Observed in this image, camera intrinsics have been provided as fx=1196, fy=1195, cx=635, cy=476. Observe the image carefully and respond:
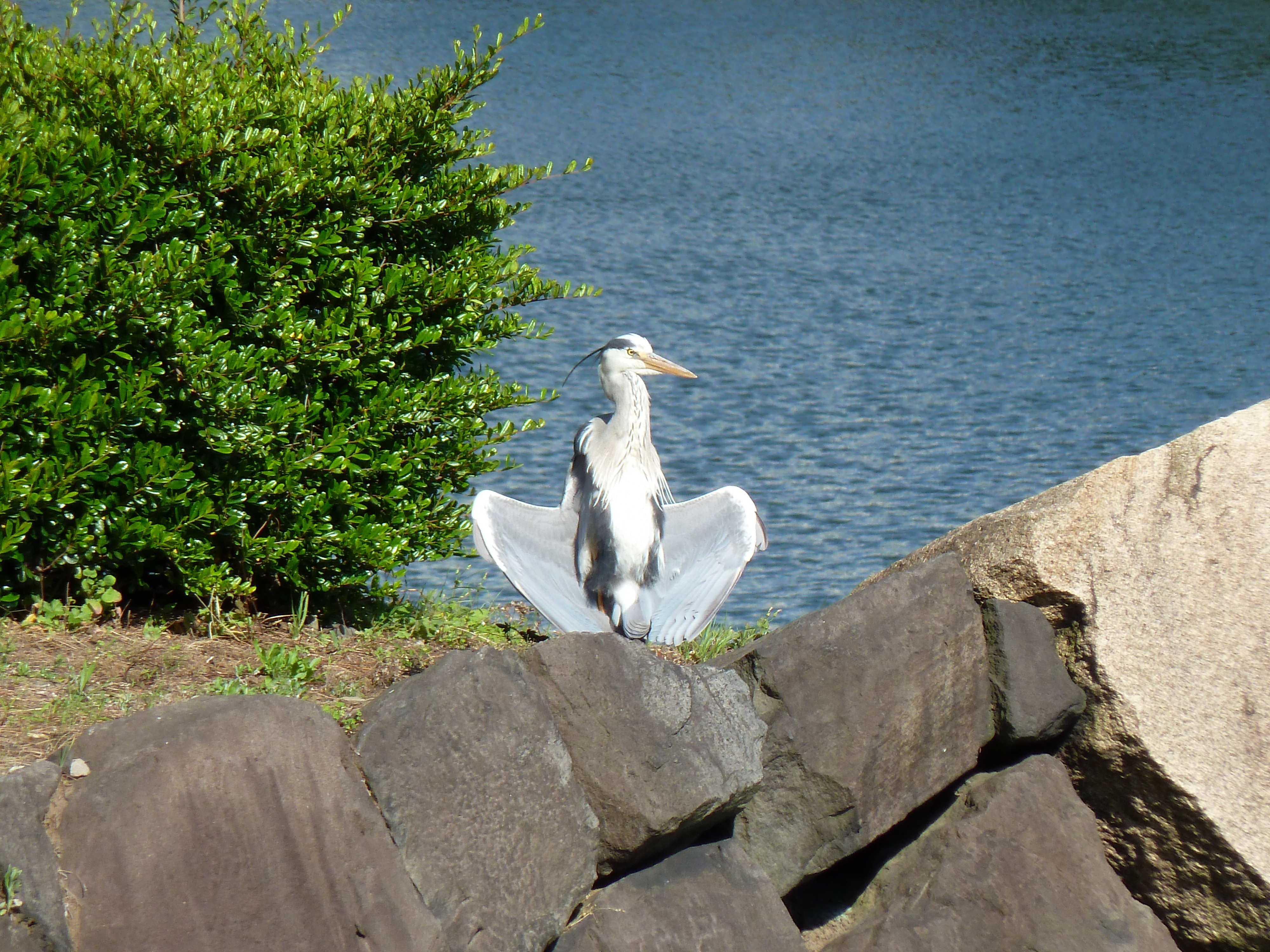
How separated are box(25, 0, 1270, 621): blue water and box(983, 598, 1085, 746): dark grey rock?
1816 mm

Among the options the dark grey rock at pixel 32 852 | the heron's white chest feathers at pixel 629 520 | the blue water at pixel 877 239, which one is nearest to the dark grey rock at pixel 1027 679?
the heron's white chest feathers at pixel 629 520

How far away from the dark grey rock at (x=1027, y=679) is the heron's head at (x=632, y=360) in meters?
1.12

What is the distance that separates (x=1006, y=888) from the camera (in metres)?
3.09

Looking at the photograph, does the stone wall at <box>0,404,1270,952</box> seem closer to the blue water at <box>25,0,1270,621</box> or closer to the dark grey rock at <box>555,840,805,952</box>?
the dark grey rock at <box>555,840,805,952</box>

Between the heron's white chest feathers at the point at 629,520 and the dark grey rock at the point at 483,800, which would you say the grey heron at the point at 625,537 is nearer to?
the heron's white chest feathers at the point at 629,520

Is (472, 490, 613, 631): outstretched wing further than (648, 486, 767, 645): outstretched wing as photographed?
No

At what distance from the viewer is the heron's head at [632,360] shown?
11.4 ft

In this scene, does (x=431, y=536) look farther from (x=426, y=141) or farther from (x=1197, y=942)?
(x=1197, y=942)

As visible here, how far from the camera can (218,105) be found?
116 inches

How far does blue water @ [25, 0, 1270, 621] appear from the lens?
6664 millimetres

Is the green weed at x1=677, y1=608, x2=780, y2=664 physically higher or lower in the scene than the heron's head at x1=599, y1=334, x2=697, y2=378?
lower

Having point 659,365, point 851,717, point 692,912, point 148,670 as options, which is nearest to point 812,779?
point 851,717

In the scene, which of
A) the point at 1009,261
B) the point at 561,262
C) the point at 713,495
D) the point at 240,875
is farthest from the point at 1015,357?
the point at 240,875

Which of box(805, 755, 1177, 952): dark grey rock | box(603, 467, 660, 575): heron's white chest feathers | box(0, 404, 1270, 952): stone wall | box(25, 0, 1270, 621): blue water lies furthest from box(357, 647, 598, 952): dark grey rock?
box(25, 0, 1270, 621): blue water
